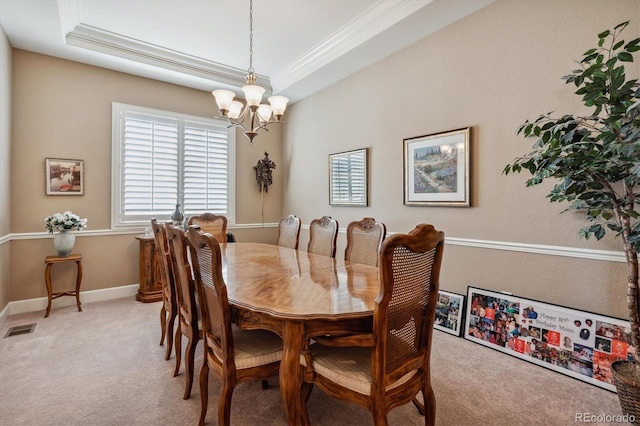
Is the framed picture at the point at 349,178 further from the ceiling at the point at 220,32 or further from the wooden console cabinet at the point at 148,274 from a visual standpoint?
the wooden console cabinet at the point at 148,274

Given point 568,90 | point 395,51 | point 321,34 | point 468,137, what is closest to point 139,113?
point 321,34

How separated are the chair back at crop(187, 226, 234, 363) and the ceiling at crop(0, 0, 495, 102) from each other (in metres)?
2.65

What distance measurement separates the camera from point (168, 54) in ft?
13.5

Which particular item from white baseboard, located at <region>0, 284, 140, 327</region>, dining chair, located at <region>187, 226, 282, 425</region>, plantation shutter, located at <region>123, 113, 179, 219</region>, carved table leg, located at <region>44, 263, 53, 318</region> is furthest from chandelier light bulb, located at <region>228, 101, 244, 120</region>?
white baseboard, located at <region>0, 284, 140, 327</region>

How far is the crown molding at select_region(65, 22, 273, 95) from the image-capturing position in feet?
11.8

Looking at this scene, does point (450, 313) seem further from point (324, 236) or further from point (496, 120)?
point (496, 120)

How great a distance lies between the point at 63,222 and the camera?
11.8 ft

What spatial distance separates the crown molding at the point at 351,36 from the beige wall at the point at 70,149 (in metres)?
1.63

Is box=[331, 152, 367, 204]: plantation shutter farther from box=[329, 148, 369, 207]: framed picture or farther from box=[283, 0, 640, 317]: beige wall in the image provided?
box=[283, 0, 640, 317]: beige wall

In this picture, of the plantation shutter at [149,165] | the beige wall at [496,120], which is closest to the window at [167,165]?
the plantation shutter at [149,165]

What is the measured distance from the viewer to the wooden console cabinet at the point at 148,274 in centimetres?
408

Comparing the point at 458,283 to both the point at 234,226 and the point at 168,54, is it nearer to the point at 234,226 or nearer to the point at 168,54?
the point at 234,226

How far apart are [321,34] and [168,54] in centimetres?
198

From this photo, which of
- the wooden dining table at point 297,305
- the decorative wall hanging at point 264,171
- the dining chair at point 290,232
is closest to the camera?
the wooden dining table at point 297,305
